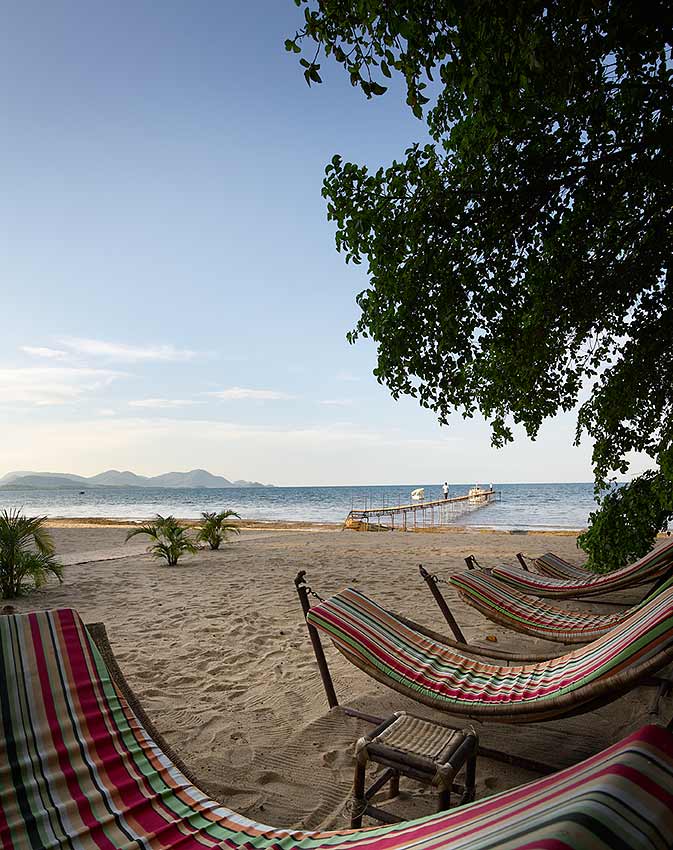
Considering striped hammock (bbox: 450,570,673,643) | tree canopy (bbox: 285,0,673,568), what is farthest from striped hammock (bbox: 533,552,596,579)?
striped hammock (bbox: 450,570,673,643)

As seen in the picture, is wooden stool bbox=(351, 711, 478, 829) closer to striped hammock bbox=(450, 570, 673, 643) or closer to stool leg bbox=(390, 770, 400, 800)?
stool leg bbox=(390, 770, 400, 800)

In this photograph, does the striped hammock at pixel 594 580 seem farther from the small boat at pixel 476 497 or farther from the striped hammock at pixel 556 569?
the small boat at pixel 476 497

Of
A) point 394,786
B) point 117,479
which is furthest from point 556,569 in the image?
point 117,479

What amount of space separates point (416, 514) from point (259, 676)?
3305cm

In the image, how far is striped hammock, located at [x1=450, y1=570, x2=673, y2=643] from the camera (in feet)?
11.8

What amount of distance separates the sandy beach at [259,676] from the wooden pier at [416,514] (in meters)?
11.4

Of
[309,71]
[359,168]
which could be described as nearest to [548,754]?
[309,71]

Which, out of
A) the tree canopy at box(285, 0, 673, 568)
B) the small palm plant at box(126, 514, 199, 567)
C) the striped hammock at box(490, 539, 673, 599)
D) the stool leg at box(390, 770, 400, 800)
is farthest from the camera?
the small palm plant at box(126, 514, 199, 567)

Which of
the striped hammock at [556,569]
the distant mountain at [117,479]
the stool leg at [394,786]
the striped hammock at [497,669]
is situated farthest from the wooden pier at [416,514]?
the distant mountain at [117,479]

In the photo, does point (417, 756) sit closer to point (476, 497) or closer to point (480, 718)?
point (480, 718)

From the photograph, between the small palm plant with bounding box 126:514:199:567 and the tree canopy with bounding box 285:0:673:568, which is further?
the small palm plant with bounding box 126:514:199:567

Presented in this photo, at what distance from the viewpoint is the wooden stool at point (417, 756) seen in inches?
72.3

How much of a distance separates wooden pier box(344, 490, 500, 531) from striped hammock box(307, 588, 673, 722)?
16.3 metres

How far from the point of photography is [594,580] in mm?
5383
